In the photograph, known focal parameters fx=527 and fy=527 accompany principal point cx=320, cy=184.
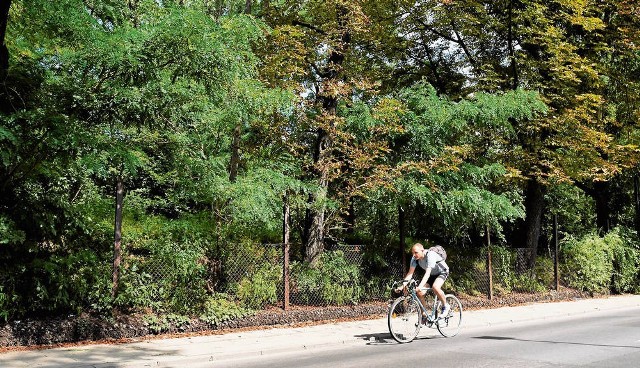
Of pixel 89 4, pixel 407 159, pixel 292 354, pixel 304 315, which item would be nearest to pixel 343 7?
pixel 407 159

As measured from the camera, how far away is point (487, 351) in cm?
894

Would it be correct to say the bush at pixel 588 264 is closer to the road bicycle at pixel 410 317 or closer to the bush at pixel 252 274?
the road bicycle at pixel 410 317

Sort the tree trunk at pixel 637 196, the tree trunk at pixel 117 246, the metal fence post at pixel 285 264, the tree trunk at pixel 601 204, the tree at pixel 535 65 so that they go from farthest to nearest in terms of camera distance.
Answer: the tree trunk at pixel 601 204, the tree trunk at pixel 637 196, the tree at pixel 535 65, the metal fence post at pixel 285 264, the tree trunk at pixel 117 246

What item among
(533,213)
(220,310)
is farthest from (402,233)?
(533,213)

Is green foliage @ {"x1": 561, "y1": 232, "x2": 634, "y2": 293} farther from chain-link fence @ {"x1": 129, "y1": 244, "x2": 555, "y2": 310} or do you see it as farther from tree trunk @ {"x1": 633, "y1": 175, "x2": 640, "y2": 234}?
chain-link fence @ {"x1": 129, "y1": 244, "x2": 555, "y2": 310}

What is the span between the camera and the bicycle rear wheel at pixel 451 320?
10.5 meters

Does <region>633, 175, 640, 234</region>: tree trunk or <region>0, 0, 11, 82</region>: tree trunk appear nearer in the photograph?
<region>0, 0, 11, 82</region>: tree trunk

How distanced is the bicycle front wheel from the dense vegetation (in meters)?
3.01

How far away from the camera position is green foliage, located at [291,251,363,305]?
41.0ft

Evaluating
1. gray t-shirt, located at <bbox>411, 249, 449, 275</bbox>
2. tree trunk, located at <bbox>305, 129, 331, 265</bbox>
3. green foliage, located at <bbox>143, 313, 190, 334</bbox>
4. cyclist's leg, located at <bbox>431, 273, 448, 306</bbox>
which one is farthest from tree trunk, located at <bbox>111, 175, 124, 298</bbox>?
cyclist's leg, located at <bbox>431, 273, 448, 306</bbox>

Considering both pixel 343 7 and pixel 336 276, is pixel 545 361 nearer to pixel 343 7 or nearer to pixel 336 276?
pixel 336 276

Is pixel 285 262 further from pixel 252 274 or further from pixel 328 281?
pixel 328 281

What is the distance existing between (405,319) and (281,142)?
5.09 meters

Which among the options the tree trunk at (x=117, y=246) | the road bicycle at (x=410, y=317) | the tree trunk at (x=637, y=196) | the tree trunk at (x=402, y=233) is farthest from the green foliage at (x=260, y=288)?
the tree trunk at (x=637, y=196)
